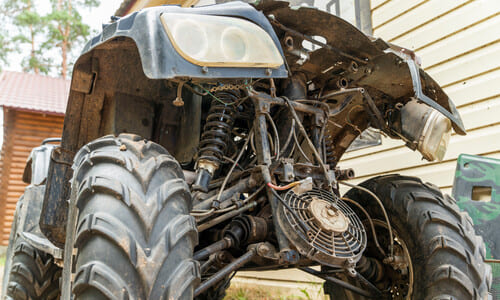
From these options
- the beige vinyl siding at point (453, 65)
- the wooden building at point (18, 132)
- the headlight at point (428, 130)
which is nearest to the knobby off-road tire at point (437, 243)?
the headlight at point (428, 130)

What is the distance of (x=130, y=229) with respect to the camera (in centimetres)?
140

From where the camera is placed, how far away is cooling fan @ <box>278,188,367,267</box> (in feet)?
5.87

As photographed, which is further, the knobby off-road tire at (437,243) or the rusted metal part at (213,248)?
the knobby off-road tire at (437,243)

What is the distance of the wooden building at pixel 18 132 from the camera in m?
12.5

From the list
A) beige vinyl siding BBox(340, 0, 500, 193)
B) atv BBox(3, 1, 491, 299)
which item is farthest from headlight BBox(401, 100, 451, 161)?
beige vinyl siding BBox(340, 0, 500, 193)

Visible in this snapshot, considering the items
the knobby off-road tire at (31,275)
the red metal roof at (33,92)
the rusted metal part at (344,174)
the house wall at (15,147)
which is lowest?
the house wall at (15,147)

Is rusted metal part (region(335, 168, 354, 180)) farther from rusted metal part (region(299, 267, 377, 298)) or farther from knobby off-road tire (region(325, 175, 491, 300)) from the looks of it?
rusted metal part (region(299, 267, 377, 298))

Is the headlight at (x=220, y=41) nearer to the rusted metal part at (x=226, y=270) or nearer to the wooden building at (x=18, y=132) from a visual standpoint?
the rusted metal part at (x=226, y=270)

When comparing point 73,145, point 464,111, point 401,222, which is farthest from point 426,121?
point 73,145

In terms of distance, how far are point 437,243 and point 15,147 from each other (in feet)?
44.5

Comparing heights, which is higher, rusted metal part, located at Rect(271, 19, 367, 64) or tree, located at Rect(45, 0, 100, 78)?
rusted metal part, located at Rect(271, 19, 367, 64)

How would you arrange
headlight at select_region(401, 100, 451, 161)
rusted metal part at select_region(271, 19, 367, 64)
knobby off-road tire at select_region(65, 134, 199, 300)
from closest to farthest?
knobby off-road tire at select_region(65, 134, 199, 300) → rusted metal part at select_region(271, 19, 367, 64) → headlight at select_region(401, 100, 451, 161)

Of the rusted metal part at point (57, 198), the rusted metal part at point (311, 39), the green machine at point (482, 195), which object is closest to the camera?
the rusted metal part at point (311, 39)

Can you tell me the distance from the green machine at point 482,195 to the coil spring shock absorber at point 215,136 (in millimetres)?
1727
